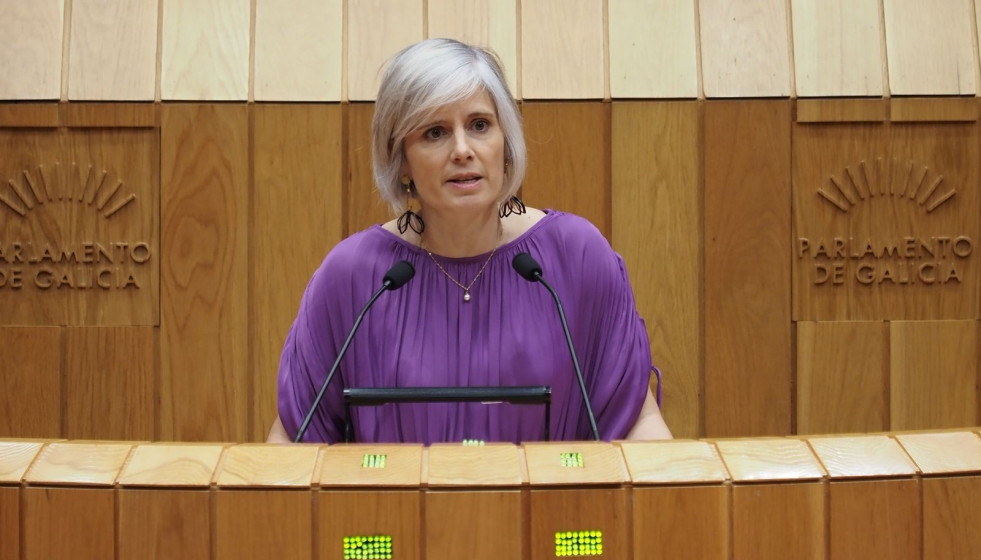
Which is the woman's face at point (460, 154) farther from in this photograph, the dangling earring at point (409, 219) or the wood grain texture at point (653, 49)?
the wood grain texture at point (653, 49)

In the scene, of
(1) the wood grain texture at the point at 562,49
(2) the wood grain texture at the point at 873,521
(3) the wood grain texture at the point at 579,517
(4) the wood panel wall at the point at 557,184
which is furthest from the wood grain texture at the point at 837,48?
(3) the wood grain texture at the point at 579,517

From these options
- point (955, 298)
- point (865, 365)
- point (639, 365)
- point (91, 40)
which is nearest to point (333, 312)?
point (639, 365)

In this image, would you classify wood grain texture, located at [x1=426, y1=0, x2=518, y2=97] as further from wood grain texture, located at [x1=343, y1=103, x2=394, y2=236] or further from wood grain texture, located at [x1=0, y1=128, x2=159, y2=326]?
wood grain texture, located at [x1=0, y1=128, x2=159, y2=326]

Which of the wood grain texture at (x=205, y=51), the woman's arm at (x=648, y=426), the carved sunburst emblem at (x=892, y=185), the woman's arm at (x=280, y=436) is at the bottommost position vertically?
the woman's arm at (x=280, y=436)

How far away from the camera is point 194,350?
2404mm

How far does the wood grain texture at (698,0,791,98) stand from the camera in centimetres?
241

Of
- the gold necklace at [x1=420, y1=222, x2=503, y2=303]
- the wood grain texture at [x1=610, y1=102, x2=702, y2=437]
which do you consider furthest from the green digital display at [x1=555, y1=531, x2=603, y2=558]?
the wood grain texture at [x1=610, y1=102, x2=702, y2=437]

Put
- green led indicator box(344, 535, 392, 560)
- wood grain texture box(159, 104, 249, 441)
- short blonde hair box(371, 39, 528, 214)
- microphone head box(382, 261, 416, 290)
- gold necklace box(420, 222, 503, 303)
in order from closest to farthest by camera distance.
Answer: green led indicator box(344, 535, 392, 560)
microphone head box(382, 261, 416, 290)
short blonde hair box(371, 39, 528, 214)
gold necklace box(420, 222, 503, 303)
wood grain texture box(159, 104, 249, 441)

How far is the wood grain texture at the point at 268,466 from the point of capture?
1014 mm

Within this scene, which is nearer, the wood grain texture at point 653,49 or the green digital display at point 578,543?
the green digital display at point 578,543

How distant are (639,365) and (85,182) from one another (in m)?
1.50

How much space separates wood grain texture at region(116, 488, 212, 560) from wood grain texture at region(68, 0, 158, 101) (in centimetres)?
161

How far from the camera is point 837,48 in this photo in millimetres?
2434

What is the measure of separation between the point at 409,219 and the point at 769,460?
0.98 meters
